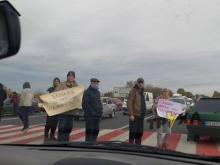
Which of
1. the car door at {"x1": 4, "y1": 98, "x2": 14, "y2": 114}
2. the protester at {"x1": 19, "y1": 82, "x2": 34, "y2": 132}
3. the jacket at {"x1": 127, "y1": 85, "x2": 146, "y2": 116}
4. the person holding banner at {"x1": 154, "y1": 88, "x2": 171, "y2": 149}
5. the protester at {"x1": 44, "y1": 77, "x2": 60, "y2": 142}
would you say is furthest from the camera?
the car door at {"x1": 4, "y1": 98, "x2": 14, "y2": 114}

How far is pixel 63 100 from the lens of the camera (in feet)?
24.5

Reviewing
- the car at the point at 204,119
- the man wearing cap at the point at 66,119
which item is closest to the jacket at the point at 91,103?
the man wearing cap at the point at 66,119

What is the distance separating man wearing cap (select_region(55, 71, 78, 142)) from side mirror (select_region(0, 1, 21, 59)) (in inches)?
206

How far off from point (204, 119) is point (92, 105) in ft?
11.9

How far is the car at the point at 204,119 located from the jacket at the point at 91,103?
329 cm

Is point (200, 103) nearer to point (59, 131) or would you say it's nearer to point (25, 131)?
point (59, 131)

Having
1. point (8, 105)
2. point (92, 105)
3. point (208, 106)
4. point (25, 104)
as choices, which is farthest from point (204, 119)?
point (8, 105)

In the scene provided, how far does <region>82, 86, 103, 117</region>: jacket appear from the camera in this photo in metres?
6.91

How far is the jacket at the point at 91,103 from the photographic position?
272 inches

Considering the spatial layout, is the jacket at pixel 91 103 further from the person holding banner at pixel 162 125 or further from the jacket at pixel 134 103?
the person holding banner at pixel 162 125

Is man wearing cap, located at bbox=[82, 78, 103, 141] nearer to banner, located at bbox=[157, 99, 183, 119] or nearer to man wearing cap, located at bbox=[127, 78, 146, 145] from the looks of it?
man wearing cap, located at bbox=[127, 78, 146, 145]

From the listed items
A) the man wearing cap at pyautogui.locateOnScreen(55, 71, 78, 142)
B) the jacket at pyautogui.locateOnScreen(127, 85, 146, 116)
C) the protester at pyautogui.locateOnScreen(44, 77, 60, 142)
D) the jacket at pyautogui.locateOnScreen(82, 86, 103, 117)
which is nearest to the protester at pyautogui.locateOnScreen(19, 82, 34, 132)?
the protester at pyautogui.locateOnScreen(44, 77, 60, 142)

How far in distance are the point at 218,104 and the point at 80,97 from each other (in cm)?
425

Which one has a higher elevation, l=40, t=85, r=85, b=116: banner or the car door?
l=40, t=85, r=85, b=116: banner
